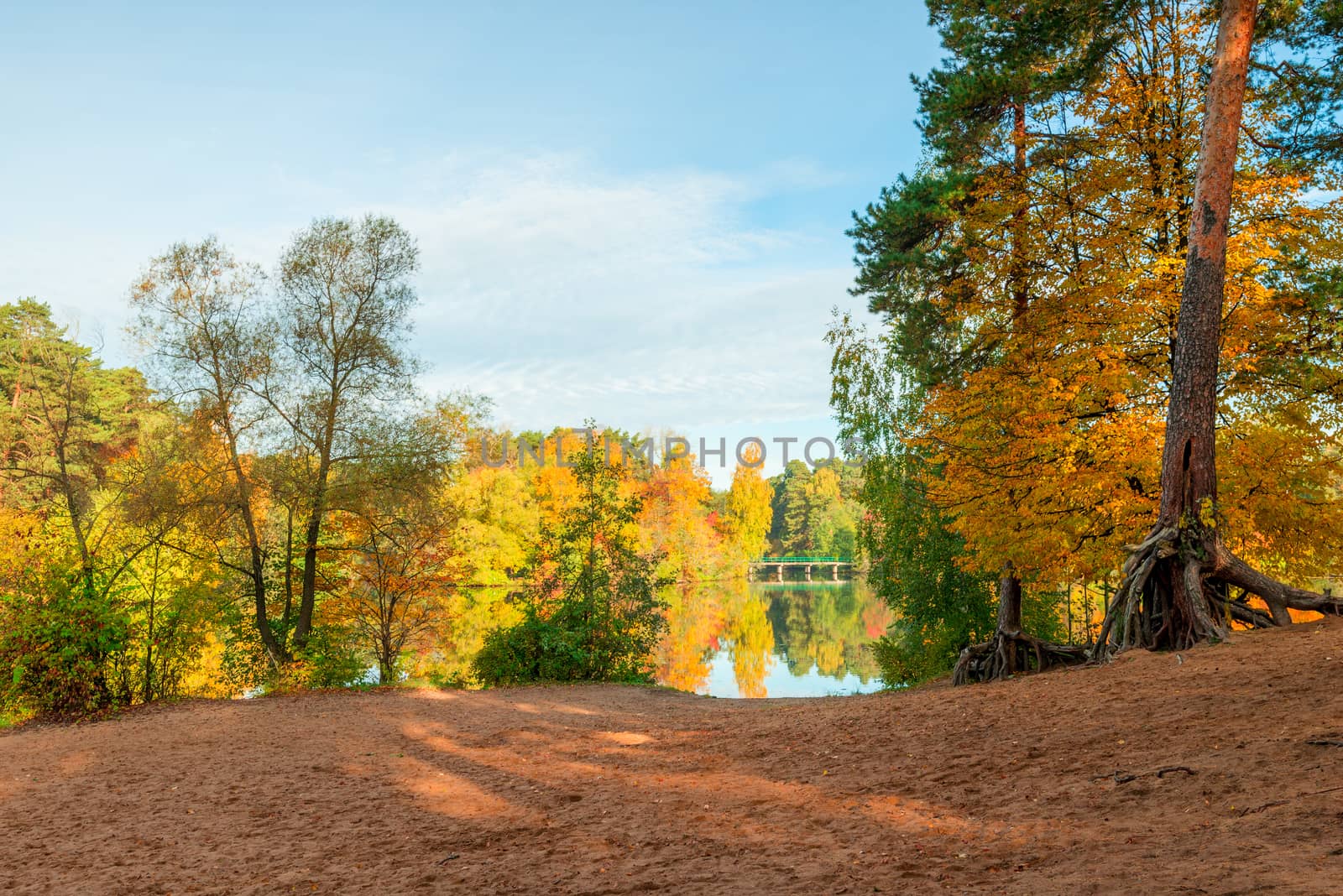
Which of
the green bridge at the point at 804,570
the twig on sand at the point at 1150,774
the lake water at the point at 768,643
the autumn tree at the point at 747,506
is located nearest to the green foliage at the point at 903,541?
the lake water at the point at 768,643

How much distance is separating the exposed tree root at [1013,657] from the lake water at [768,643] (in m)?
8.56

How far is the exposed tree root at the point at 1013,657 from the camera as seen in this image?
10.7 metres

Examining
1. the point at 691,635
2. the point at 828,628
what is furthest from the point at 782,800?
the point at 828,628

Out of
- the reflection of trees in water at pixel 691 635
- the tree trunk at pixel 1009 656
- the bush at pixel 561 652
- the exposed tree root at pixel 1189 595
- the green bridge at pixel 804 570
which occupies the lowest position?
the green bridge at pixel 804 570

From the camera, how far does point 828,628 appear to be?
45.4m

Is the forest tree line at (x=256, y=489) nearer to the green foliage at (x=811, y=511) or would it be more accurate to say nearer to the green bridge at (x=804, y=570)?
the green bridge at (x=804, y=570)

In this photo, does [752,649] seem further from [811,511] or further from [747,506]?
[811,511]

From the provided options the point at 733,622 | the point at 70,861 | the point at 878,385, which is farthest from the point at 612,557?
the point at 733,622

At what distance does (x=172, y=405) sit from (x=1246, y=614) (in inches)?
720

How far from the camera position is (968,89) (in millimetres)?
13195

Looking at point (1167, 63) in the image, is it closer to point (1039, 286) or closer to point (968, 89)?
point (968, 89)

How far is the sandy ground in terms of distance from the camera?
389cm

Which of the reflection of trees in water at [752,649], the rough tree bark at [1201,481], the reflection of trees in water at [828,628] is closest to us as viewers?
the rough tree bark at [1201,481]

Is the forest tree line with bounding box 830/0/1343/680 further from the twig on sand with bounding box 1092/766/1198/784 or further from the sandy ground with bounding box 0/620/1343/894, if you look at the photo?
the twig on sand with bounding box 1092/766/1198/784
